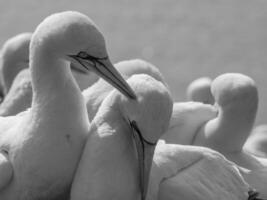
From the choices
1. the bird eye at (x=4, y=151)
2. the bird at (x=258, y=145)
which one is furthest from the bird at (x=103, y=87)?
the bird at (x=258, y=145)

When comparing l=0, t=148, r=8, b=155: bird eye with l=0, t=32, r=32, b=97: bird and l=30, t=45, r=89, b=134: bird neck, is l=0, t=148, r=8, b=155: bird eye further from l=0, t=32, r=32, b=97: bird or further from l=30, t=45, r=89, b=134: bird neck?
l=0, t=32, r=32, b=97: bird

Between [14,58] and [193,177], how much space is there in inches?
89.1

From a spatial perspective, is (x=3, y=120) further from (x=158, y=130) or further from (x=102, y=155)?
(x=158, y=130)

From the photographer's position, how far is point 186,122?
5.78 metres

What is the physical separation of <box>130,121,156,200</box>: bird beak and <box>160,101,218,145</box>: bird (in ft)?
4.26

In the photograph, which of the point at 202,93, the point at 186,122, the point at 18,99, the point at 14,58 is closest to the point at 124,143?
the point at 186,122

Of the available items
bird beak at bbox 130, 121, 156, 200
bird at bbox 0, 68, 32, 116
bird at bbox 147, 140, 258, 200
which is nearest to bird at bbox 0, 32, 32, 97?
bird at bbox 0, 68, 32, 116

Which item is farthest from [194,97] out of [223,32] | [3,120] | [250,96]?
[223,32]

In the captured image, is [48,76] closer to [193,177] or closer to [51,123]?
[51,123]

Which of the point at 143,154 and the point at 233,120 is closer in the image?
the point at 143,154

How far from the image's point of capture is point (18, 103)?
5902mm

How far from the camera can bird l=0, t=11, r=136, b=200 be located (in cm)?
437

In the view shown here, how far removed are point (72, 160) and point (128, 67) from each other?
127 cm

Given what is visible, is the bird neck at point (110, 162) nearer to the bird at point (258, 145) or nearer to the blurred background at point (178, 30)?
the bird at point (258, 145)
